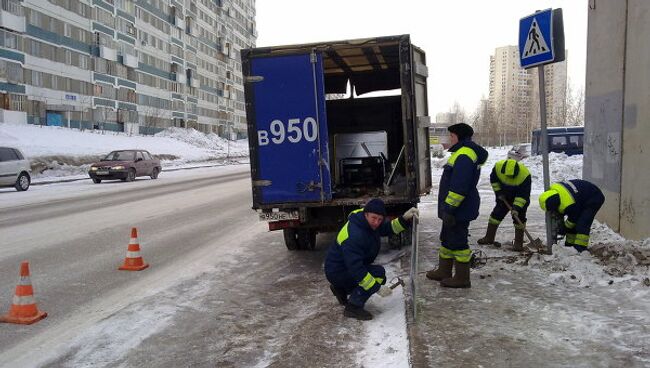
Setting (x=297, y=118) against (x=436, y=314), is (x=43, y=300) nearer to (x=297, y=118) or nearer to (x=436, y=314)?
(x=297, y=118)

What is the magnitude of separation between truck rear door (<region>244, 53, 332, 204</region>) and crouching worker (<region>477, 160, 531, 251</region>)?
8.52 feet

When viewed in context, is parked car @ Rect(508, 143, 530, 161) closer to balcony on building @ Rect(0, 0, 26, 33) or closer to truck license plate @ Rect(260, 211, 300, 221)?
truck license plate @ Rect(260, 211, 300, 221)

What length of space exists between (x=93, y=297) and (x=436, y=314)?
3.80 meters

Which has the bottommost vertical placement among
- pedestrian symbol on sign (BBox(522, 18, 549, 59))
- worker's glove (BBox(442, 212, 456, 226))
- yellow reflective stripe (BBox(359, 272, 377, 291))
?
yellow reflective stripe (BBox(359, 272, 377, 291))

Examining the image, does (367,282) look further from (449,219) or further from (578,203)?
(578,203)

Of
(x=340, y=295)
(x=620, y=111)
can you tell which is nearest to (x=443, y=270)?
(x=340, y=295)

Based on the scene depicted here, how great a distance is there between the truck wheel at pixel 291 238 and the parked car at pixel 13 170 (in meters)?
15.7

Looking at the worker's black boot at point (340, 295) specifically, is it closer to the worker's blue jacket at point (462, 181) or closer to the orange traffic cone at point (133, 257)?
the worker's blue jacket at point (462, 181)

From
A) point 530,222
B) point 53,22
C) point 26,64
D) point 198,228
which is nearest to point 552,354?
point 530,222

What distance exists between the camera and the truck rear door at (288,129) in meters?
6.93

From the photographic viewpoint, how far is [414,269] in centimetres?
463

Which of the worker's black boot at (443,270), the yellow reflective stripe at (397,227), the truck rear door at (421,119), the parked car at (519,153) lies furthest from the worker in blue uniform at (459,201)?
the parked car at (519,153)

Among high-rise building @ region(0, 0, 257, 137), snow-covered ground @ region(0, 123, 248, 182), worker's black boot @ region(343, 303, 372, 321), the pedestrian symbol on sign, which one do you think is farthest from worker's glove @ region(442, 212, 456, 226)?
high-rise building @ region(0, 0, 257, 137)

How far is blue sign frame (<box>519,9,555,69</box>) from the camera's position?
5.79 meters
